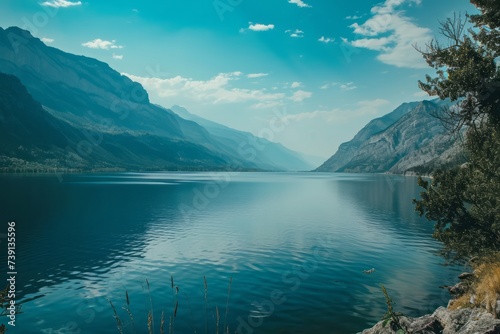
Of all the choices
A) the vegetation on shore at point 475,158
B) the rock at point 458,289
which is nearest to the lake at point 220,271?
the rock at point 458,289

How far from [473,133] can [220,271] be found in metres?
29.7

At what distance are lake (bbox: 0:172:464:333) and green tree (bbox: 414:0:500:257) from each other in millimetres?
7209

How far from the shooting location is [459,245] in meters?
32.1

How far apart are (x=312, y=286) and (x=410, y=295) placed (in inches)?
371

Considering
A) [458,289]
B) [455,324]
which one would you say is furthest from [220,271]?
[455,324]

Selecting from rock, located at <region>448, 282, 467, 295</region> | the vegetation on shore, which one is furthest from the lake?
the vegetation on shore

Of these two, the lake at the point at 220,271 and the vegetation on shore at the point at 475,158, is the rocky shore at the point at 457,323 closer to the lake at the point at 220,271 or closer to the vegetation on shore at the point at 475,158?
the vegetation on shore at the point at 475,158

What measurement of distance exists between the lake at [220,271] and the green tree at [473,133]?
721 cm

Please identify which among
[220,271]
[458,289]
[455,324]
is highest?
[455,324]

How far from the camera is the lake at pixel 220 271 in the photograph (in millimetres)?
28828

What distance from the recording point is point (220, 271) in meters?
42.4

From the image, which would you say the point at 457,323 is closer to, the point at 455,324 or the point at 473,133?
the point at 455,324

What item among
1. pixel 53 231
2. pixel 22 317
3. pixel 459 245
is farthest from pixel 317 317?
pixel 53 231

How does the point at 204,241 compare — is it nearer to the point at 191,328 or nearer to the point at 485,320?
the point at 191,328
